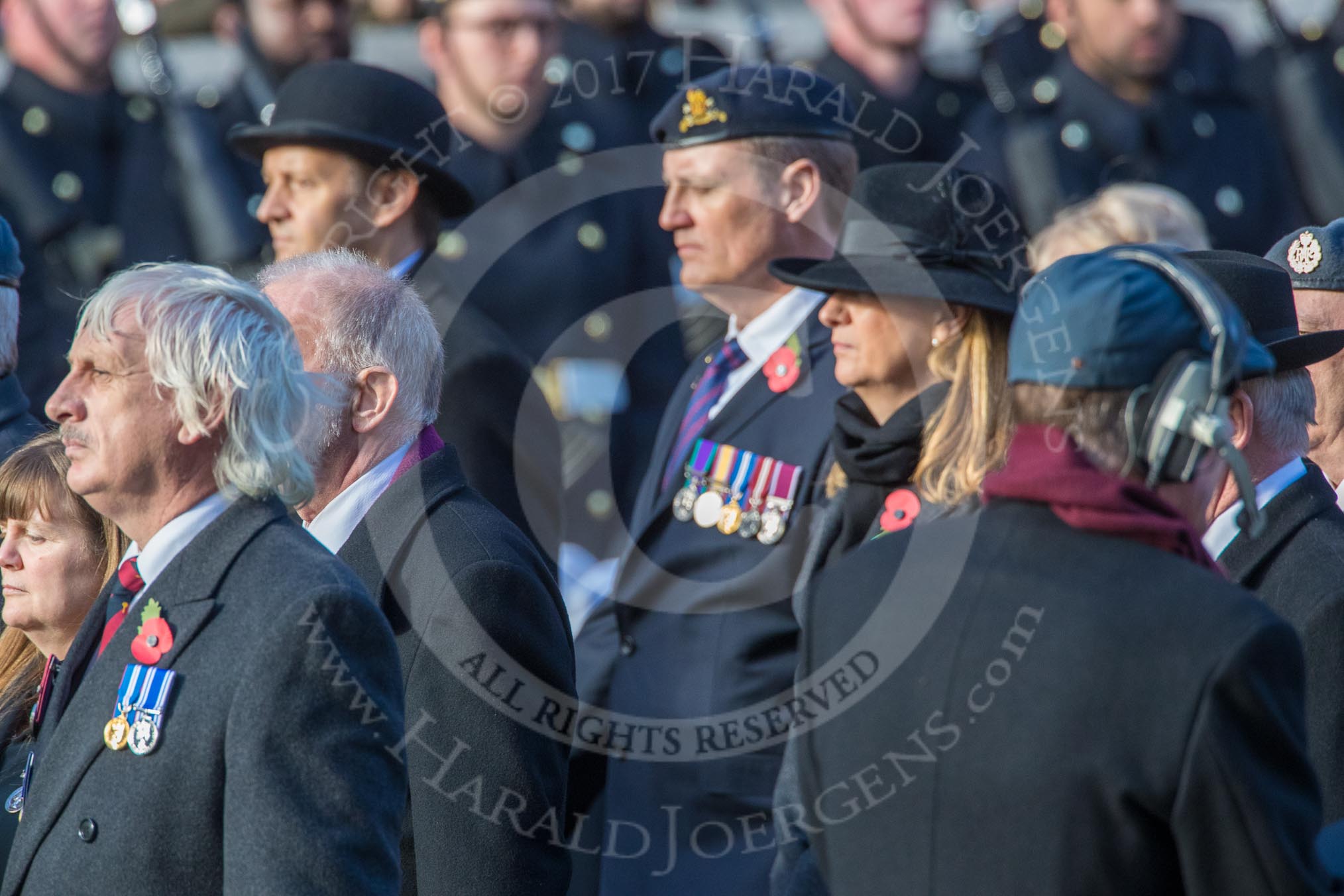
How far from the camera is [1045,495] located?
2.13m

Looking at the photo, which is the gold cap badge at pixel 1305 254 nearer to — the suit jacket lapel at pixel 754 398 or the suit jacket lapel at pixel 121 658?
the suit jacket lapel at pixel 754 398

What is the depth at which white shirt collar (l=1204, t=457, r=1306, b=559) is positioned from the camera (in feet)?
10.0

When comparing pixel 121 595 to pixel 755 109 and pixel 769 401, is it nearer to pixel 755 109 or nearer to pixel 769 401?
pixel 769 401

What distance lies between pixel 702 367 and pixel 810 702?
6.63 ft

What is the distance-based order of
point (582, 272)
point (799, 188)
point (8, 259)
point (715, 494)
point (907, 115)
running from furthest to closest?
point (907, 115), point (582, 272), point (799, 188), point (8, 259), point (715, 494)

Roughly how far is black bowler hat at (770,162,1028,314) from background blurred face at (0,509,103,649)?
145 centimetres

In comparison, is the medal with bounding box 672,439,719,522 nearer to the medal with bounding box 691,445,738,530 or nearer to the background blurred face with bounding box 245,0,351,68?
the medal with bounding box 691,445,738,530

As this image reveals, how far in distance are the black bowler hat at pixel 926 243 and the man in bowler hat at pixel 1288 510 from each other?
1.27ft

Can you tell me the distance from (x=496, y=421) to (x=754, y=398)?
26.6 inches

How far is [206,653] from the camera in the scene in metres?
2.43

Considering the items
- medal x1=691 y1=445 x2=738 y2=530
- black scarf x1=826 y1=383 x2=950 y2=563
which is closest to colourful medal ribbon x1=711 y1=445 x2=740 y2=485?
medal x1=691 y1=445 x2=738 y2=530

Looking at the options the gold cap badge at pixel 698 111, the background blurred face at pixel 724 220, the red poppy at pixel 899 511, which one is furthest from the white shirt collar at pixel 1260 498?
the gold cap badge at pixel 698 111

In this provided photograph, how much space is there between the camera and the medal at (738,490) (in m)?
3.79

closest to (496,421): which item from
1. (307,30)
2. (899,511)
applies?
(899,511)
